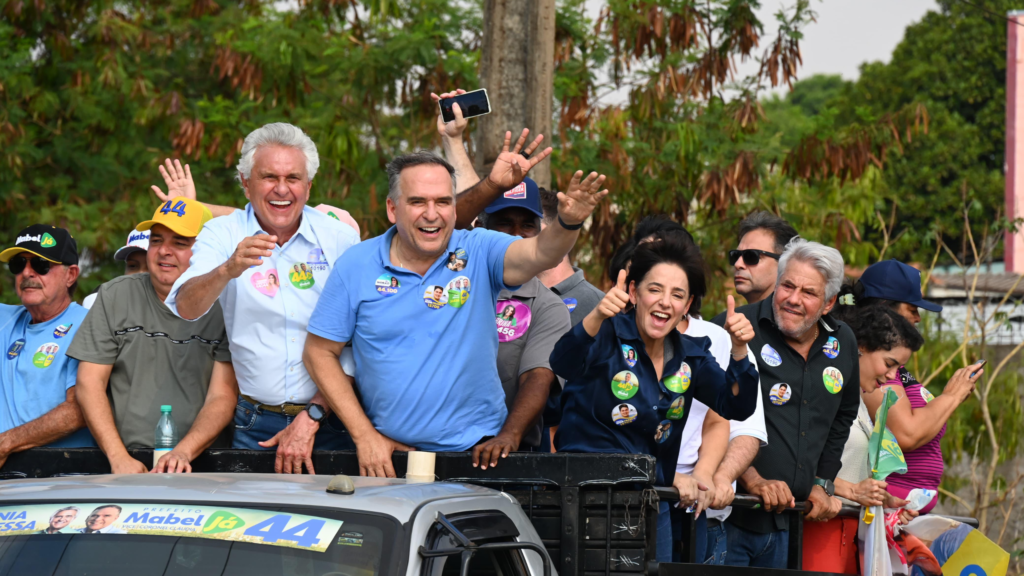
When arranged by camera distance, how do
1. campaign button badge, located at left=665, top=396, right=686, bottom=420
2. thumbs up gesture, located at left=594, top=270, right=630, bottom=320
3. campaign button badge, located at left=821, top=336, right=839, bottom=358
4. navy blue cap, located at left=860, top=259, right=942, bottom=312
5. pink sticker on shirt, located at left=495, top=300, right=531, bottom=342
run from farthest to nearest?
navy blue cap, located at left=860, top=259, right=942, bottom=312 < campaign button badge, located at left=821, top=336, right=839, bottom=358 < pink sticker on shirt, located at left=495, top=300, right=531, bottom=342 < campaign button badge, located at left=665, top=396, right=686, bottom=420 < thumbs up gesture, located at left=594, top=270, right=630, bottom=320

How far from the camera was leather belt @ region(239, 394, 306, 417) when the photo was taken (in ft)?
14.4

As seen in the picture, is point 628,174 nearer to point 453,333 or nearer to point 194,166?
point 194,166

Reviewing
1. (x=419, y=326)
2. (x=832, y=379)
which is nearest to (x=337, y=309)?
(x=419, y=326)

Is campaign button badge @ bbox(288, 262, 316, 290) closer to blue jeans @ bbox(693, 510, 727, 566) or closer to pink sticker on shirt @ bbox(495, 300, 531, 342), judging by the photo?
pink sticker on shirt @ bbox(495, 300, 531, 342)

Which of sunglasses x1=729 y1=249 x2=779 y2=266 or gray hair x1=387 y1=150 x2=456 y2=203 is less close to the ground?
gray hair x1=387 y1=150 x2=456 y2=203

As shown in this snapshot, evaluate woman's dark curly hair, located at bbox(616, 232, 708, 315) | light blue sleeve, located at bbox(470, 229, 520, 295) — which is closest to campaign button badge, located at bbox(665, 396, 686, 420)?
woman's dark curly hair, located at bbox(616, 232, 708, 315)

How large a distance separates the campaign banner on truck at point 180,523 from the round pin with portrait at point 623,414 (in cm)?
143

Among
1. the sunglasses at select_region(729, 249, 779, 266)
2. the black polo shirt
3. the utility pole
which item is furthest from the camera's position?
the utility pole

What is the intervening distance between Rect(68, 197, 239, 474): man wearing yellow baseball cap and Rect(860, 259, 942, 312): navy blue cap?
3.27 m

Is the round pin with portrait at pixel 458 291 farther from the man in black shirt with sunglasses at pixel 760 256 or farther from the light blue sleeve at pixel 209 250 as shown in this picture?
the man in black shirt with sunglasses at pixel 760 256

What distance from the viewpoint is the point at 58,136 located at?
1315 centimetres

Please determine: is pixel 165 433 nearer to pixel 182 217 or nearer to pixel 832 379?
pixel 182 217

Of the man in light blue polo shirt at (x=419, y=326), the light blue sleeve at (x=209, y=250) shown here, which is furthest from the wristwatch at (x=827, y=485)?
the light blue sleeve at (x=209, y=250)

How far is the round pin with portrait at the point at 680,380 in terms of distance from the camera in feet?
13.2
